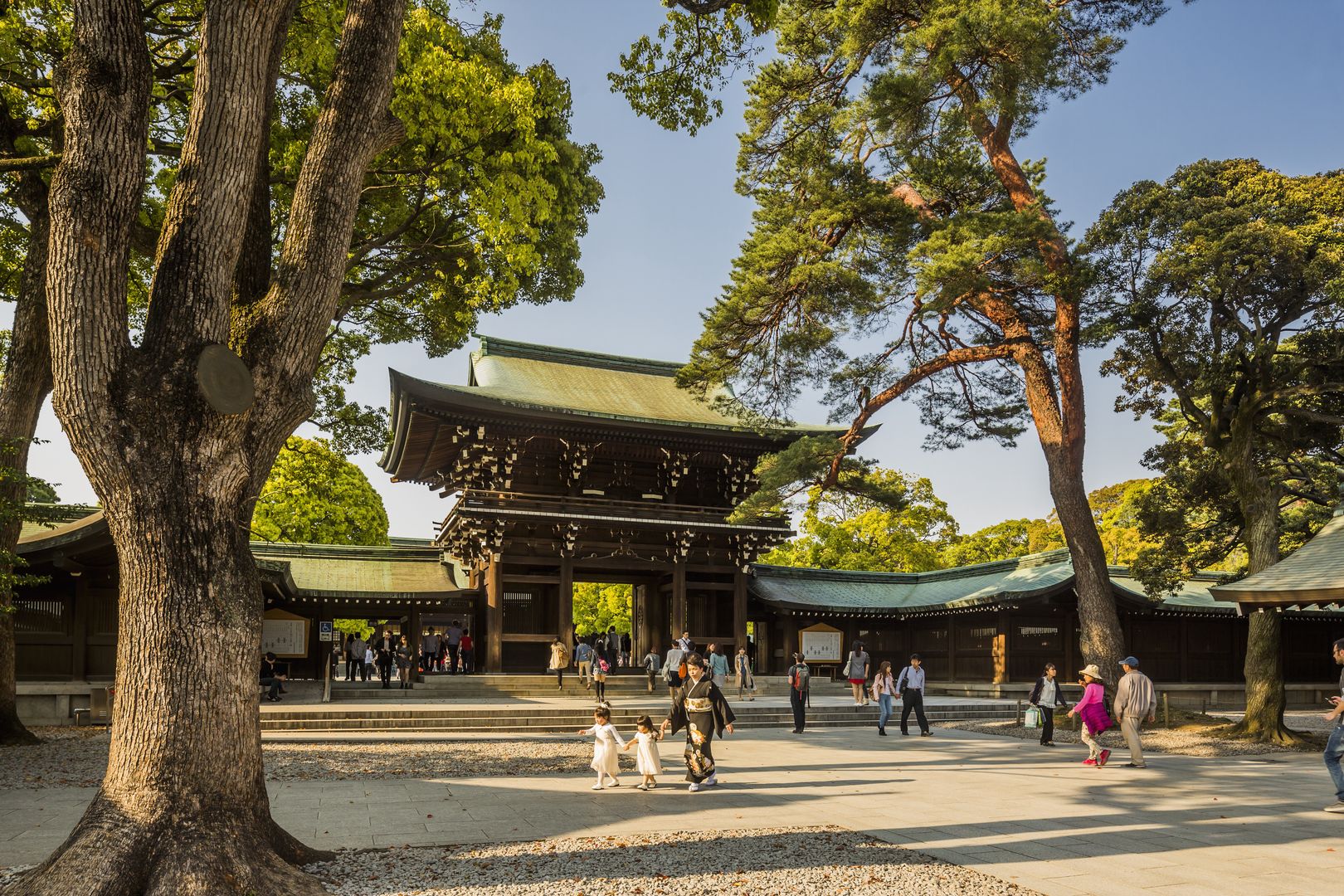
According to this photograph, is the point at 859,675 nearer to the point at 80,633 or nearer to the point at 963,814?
the point at 963,814

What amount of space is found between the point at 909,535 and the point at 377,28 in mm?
36766

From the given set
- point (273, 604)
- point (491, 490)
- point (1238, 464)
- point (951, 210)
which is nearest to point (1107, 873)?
point (1238, 464)

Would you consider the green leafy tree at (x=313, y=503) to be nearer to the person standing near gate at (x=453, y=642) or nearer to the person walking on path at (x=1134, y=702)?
the person standing near gate at (x=453, y=642)

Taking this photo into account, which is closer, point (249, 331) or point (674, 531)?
point (249, 331)

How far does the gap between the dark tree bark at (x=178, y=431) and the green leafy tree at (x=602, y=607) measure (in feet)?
132

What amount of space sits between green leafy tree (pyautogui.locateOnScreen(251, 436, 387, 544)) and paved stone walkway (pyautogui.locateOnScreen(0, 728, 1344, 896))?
2675cm

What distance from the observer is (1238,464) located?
16.5 metres

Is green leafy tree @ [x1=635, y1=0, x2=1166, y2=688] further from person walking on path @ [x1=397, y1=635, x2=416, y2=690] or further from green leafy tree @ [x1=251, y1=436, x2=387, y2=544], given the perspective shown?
green leafy tree @ [x1=251, y1=436, x2=387, y2=544]

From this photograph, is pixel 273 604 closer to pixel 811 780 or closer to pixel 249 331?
pixel 811 780

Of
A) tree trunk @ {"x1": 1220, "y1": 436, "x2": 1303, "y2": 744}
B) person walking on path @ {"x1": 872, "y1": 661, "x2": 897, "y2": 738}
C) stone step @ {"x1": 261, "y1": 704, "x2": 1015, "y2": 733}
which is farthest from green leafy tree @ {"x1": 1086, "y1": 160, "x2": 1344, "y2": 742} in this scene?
stone step @ {"x1": 261, "y1": 704, "x2": 1015, "y2": 733}

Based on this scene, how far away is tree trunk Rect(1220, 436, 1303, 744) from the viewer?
15828mm

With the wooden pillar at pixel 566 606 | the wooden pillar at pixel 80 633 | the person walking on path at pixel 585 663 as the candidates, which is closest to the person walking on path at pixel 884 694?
the person walking on path at pixel 585 663

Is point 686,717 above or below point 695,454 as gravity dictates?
below

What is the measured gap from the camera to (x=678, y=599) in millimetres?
25969
